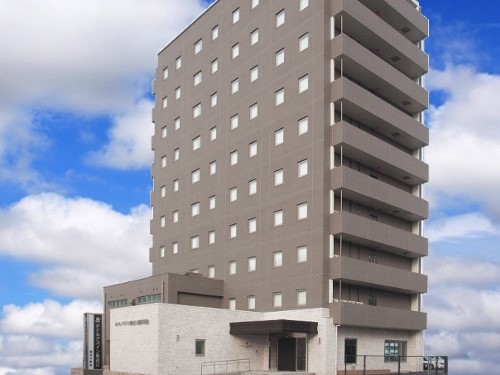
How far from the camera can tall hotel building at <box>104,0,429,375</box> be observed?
2318 inches

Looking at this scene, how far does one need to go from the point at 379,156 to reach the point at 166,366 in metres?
27.3

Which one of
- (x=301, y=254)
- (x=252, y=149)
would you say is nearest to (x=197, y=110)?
(x=252, y=149)

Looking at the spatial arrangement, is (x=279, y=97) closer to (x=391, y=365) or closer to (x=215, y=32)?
(x=215, y=32)

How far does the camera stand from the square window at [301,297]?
196 feet

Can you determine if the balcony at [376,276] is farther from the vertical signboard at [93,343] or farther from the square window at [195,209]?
the square window at [195,209]

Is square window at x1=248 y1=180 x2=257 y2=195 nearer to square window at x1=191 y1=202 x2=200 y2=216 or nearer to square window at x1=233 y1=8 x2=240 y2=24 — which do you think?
square window at x1=191 y1=202 x2=200 y2=216

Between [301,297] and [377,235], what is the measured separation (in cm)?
935

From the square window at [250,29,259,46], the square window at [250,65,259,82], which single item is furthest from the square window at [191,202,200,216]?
the square window at [250,29,259,46]

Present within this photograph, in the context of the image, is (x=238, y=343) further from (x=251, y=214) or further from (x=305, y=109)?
(x=305, y=109)

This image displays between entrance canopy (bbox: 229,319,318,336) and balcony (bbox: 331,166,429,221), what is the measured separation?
11.9 m

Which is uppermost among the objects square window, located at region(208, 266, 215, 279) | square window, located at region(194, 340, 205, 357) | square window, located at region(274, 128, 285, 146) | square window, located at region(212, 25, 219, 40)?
square window, located at region(212, 25, 219, 40)

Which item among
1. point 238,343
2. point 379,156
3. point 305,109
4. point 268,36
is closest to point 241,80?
point 268,36

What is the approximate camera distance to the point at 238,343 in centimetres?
6134

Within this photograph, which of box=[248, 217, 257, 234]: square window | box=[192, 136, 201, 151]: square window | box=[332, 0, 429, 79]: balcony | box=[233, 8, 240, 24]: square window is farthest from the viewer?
box=[192, 136, 201, 151]: square window
